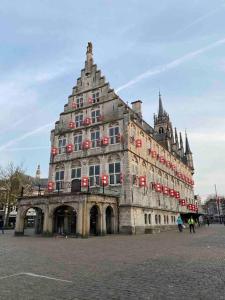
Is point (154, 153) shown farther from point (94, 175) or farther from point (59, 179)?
point (59, 179)

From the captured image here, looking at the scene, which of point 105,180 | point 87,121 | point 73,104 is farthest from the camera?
point 73,104

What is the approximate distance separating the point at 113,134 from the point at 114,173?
502 centimetres

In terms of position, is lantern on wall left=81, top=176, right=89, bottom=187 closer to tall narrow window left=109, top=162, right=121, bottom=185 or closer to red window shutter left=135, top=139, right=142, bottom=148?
tall narrow window left=109, top=162, right=121, bottom=185

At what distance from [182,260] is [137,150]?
79.1ft

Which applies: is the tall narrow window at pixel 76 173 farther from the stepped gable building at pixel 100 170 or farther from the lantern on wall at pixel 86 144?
the lantern on wall at pixel 86 144

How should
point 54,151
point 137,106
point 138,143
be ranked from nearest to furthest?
point 138,143 → point 54,151 → point 137,106

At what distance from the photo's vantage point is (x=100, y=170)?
3209cm

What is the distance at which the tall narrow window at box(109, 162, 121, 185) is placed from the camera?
30.9 m

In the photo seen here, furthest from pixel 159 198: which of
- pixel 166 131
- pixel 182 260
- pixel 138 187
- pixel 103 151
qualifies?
pixel 182 260

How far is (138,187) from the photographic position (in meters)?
32.2

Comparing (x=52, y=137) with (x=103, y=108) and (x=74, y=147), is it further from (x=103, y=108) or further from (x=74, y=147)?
(x=103, y=108)

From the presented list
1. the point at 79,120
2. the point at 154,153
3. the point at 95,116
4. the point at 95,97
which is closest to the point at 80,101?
the point at 95,97

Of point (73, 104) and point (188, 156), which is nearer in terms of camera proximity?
point (73, 104)

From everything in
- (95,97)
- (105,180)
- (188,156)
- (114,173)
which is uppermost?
(95,97)
